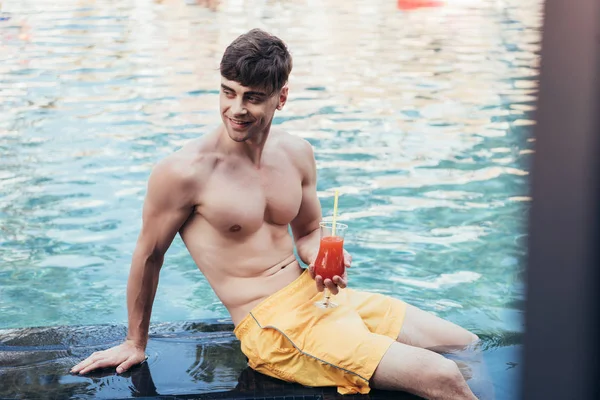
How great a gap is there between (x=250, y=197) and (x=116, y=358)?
0.85 metres

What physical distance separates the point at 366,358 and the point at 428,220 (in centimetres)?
379

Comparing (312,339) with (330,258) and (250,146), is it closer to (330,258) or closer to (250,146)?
(330,258)

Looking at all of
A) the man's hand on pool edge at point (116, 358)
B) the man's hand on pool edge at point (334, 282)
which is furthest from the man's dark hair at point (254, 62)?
the man's hand on pool edge at point (116, 358)

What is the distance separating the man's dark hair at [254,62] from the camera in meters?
2.99

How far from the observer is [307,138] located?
28.0 feet

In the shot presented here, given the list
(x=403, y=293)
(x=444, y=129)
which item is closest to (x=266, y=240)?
(x=403, y=293)

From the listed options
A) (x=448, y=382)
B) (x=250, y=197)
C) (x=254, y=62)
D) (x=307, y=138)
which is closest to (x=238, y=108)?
(x=254, y=62)

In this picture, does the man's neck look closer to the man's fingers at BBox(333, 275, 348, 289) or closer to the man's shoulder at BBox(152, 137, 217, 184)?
the man's shoulder at BBox(152, 137, 217, 184)

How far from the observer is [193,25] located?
47.4 ft

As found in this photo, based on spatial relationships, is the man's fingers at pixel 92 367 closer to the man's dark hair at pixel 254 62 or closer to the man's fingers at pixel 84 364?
the man's fingers at pixel 84 364

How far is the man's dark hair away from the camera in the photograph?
2994 mm

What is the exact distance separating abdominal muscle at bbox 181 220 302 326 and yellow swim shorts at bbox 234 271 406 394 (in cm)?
5

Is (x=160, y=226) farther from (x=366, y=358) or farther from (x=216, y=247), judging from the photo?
(x=366, y=358)

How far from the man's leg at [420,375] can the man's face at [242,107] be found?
96cm
